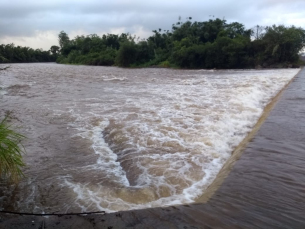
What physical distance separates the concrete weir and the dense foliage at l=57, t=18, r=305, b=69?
40404mm

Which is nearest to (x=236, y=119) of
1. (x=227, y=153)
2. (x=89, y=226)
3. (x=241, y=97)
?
(x=227, y=153)

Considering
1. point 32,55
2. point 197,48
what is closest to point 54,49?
point 32,55

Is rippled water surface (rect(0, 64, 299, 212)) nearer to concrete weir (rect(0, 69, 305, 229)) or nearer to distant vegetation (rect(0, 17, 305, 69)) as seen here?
concrete weir (rect(0, 69, 305, 229))

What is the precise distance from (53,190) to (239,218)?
258cm

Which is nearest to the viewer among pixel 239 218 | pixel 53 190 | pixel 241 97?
pixel 239 218

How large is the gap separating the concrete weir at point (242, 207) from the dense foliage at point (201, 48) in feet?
133

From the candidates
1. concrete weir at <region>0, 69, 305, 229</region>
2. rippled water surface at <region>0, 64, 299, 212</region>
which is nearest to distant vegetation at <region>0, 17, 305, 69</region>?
rippled water surface at <region>0, 64, 299, 212</region>

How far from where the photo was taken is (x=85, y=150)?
622 centimetres

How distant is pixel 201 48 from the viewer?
45.8 meters

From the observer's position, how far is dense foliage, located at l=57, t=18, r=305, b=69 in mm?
43312

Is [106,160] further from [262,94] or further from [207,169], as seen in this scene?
[262,94]

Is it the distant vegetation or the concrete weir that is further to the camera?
the distant vegetation

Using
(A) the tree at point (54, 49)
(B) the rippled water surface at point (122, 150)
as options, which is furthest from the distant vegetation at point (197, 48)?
(B) the rippled water surface at point (122, 150)

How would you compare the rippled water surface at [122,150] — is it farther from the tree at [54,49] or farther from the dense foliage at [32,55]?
the tree at [54,49]
